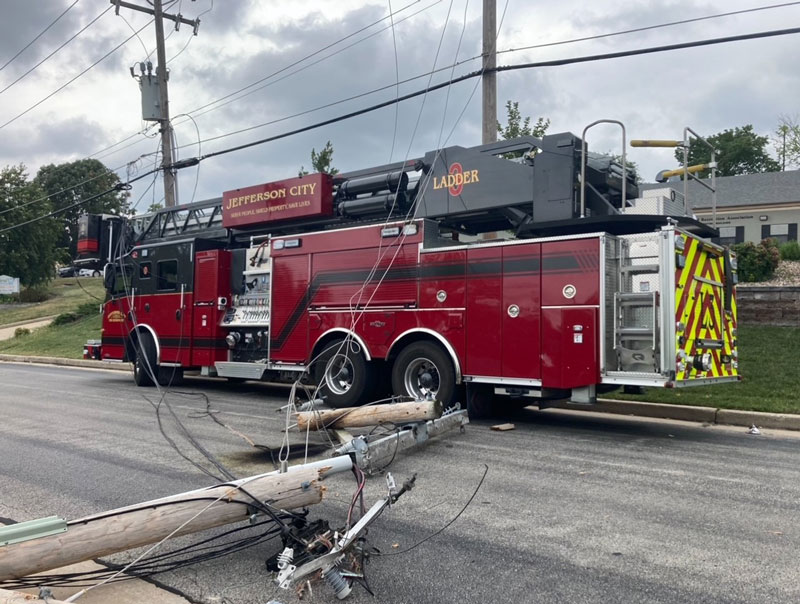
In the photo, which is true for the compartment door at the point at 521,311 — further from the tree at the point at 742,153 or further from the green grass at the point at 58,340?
the tree at the point at 742,153

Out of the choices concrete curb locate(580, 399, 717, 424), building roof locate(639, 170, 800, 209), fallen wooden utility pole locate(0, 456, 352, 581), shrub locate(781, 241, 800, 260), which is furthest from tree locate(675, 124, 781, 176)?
fallen wooden utility pole locate(0, 456, 352, 581)

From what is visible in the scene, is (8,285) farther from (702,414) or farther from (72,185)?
(702,414)

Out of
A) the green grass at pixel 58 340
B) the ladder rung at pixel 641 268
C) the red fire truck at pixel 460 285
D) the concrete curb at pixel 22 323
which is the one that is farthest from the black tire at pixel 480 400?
the concrete curb at pixel 22 323

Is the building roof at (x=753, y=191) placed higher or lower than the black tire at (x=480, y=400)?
higher

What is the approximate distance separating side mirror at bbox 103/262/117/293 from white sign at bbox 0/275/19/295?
1524 inches

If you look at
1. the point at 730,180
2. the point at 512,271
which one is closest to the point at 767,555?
the point at 512,271

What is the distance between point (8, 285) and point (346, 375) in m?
45.3

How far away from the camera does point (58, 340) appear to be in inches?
983

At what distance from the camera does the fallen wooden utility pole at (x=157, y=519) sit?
326 cm

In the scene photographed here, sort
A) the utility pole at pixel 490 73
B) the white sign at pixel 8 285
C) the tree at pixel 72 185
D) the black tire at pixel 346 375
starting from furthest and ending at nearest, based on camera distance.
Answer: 1. the tree at pixel 72 185
2. the white sign at pixel 8 285
3. the utility pole at pixel 490 73
4. the black tire at pixel 346 375

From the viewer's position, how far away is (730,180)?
123ft

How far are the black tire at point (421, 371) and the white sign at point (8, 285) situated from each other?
46.1 m

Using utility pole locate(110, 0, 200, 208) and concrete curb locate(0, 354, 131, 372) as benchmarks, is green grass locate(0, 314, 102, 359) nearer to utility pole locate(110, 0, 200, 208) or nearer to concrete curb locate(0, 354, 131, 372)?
concrete curb locate(0, 354, 131, 372)

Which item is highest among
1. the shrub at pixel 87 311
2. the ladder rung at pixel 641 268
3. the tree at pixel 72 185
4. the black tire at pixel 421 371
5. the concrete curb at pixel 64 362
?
the tree at pixel 72 185
